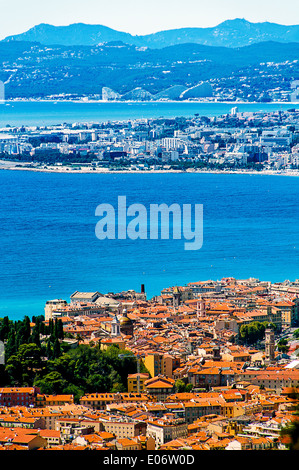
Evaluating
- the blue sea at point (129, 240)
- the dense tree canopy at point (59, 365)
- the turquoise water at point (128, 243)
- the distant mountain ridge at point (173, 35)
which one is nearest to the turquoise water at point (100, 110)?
the blue sea at point (129, 240)

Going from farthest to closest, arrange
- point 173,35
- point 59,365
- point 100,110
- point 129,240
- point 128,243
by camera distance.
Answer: point 173,35
point 100,110
point 129,240
point 128,243
point 59,365

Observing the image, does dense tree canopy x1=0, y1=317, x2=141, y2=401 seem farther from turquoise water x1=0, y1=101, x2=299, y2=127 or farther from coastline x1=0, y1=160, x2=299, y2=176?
turquoise water x1=0, y1=101, x2=299, y2=127

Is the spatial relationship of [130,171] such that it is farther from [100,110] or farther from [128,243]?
[100,110]

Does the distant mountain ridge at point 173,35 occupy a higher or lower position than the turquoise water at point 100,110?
higher

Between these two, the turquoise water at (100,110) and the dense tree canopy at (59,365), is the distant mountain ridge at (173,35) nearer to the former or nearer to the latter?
the turquoise water at (100,110)

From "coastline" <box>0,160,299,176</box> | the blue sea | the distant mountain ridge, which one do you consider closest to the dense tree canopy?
the blue sea

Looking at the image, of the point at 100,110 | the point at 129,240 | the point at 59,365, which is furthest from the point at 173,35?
the point at 59,365
